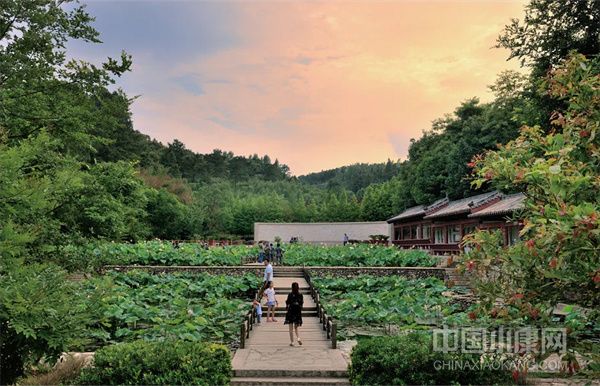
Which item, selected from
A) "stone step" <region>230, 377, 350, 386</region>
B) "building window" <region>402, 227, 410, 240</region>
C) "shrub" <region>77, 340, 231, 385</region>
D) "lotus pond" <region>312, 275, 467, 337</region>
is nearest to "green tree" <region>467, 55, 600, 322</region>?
"stone step" <region>230, 377, 350, 386</region>

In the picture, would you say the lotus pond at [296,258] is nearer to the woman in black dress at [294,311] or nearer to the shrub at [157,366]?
the woman in black dress at [294,311]

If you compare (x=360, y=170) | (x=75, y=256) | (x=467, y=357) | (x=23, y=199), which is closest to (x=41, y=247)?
(x=75, y=256)

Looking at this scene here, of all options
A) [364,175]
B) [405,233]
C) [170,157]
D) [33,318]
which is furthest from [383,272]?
[364,175]

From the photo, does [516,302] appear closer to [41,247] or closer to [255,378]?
[255,378]

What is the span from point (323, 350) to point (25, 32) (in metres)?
10.2

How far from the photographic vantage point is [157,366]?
6.84 meters

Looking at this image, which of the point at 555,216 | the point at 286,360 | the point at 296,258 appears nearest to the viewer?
the point at 555,216

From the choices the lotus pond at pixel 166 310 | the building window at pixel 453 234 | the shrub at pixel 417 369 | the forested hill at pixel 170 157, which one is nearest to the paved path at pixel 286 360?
the shrub at pixel 417 369

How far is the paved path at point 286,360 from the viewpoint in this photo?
760 cm

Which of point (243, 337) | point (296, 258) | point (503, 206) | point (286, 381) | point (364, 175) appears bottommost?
point (286, 381)

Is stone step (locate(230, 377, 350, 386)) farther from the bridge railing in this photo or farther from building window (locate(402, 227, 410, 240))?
building window (locate(402, 227, 410, 240))

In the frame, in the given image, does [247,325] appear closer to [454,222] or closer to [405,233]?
[454,222]

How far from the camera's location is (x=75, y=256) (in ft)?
34.7

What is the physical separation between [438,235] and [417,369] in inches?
1113
